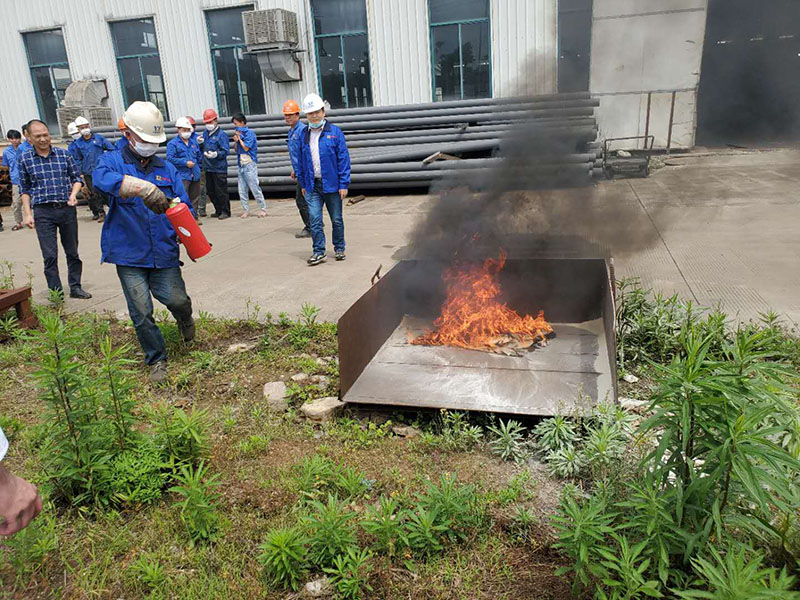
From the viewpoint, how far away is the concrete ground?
238 inches

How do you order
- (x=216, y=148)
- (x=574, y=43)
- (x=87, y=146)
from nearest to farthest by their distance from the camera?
(x=574, y=43) < (x=87, y=146) < (x=216, y=148)

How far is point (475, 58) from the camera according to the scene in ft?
50.1

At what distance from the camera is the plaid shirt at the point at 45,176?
20.7 ft

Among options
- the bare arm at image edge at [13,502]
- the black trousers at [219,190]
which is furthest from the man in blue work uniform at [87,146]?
the bare arm at image edge at [13,502]

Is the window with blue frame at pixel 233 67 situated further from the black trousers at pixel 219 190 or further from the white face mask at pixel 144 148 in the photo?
the white face mask at pixel 144 148

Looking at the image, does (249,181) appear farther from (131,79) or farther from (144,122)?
(131,79)

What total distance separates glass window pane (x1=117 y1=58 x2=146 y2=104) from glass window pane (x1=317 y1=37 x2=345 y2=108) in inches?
222

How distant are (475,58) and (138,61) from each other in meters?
9.87

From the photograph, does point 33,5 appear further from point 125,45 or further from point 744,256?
point 744,256

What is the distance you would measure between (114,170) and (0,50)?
1856 cm

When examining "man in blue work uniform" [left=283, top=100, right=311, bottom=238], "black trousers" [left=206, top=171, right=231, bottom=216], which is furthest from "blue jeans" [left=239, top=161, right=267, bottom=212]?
"man in blue work uniform" [left=283, top=100, right=311, bottom=238]

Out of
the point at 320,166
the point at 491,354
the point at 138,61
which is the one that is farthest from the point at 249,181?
the point at 138,61

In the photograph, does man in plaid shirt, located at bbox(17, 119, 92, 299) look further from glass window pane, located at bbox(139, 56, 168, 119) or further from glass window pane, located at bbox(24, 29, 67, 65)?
glass window pane, located at bbox(24, 29, 67, 65)

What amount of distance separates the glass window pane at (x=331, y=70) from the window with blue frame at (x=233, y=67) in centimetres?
186
